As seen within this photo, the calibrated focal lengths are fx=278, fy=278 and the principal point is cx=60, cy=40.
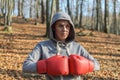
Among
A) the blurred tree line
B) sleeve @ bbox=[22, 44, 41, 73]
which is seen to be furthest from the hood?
the blurred tree line

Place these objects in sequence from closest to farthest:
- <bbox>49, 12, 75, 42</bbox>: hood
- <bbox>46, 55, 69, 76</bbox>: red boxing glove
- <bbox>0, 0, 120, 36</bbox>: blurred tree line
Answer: <bbox>46, 55, 69, 76</bbox>: red boxing glove, <bbox>49, 12, 75, 42</bbox>: hood, <bbox>0, 0, 120, 36</bbox>: blurred tree line

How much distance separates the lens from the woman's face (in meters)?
2.82

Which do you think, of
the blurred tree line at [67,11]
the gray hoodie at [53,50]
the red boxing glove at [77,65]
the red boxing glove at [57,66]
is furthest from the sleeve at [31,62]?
the blurred tree line at [67,11]

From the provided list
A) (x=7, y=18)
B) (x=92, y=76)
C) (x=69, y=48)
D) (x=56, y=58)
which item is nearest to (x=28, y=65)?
(x=56, y=58)

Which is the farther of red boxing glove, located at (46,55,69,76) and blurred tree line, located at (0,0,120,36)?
blurred tree line, located at (0,0,120,36)

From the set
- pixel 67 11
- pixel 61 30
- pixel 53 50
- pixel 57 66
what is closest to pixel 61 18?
pixel 61 30

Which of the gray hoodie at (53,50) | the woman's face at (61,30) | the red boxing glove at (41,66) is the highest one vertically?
the woman's face at (61,30)

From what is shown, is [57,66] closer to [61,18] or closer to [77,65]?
[77,65]

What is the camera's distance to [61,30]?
2.82 metres

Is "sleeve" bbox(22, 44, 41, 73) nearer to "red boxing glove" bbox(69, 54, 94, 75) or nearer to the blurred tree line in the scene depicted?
"red boxing glove" bbox(69, 54, 94, 75)

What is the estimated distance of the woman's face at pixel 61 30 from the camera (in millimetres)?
2818

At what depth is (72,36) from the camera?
2.93 m

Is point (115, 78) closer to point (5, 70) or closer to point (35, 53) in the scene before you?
point (5, 70)

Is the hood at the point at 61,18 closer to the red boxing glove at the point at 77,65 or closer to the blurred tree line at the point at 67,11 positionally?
the red boxing glove at the point at 77,65
